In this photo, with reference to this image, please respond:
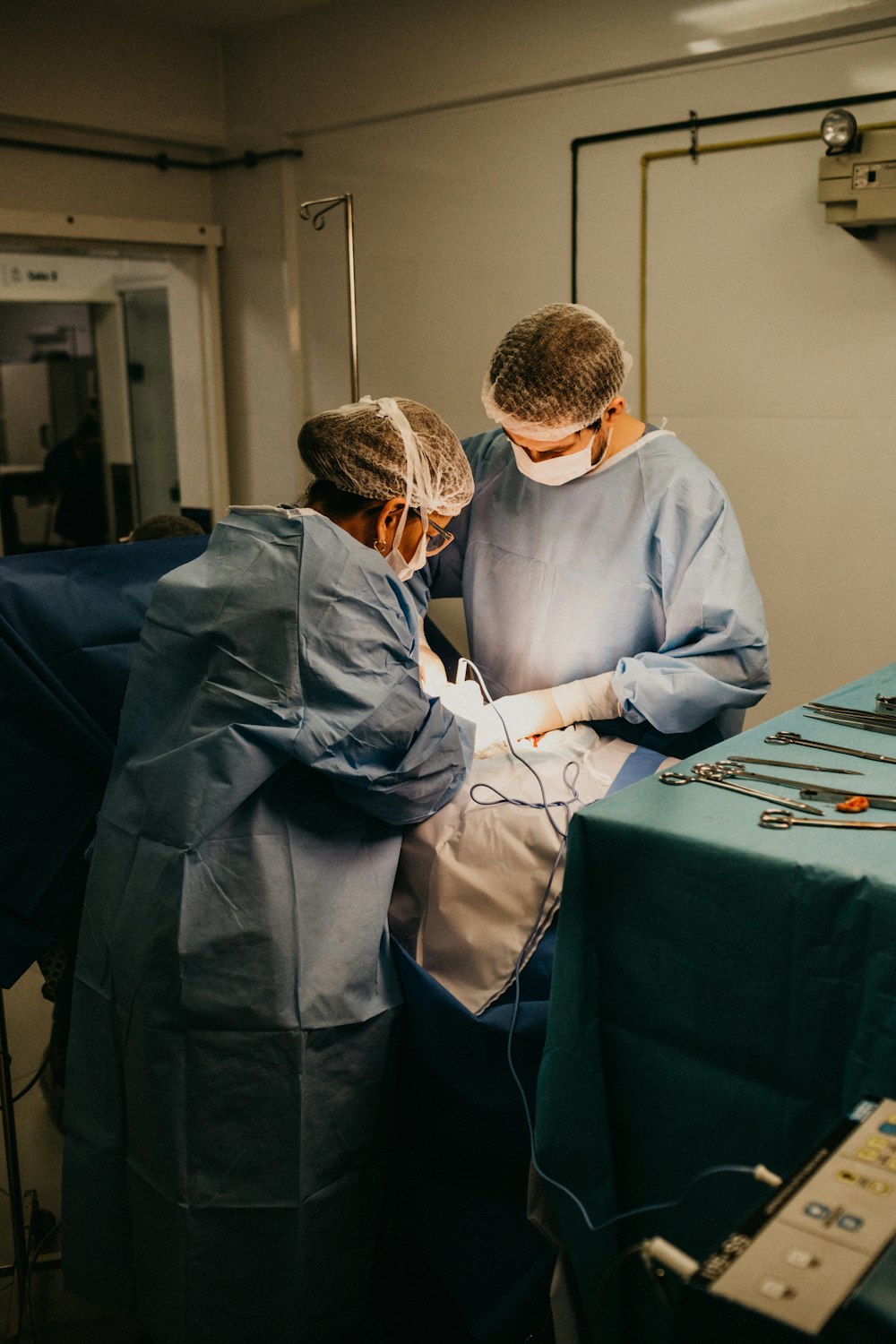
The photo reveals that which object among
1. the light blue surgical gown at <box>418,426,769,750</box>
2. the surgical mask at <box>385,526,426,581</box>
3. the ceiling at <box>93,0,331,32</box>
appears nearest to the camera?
the surgical mask at <box>385,526,426,581</box>

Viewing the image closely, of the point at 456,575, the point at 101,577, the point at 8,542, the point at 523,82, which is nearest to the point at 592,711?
the point at 456,575

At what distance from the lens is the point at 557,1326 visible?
4.93 feet

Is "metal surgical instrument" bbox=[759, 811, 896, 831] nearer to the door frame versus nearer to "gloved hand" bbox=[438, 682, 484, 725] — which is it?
"gloved hand" bbox=[438, 682, 484, 725]

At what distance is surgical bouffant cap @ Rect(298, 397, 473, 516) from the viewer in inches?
73.3

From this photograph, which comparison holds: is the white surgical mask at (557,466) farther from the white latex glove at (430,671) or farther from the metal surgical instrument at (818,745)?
the metal surgical instrument at (818,745)

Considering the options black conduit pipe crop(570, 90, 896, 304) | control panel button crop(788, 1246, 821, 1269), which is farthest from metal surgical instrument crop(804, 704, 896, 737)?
black conduit pipe crop(570, 90, 896, 304)

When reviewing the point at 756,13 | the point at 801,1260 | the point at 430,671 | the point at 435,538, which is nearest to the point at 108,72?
the point at 756,13

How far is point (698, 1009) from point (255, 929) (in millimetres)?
665

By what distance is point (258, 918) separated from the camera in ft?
5.48

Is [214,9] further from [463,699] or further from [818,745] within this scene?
[818,745]

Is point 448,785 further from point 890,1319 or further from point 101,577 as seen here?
point 890,1319

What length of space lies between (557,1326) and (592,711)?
3.42ft

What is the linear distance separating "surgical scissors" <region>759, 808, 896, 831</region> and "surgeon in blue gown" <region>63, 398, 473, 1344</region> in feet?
1.94

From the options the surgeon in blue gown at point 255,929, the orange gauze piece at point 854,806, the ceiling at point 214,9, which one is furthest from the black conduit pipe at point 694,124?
the orange gauze piece at point 854,806
